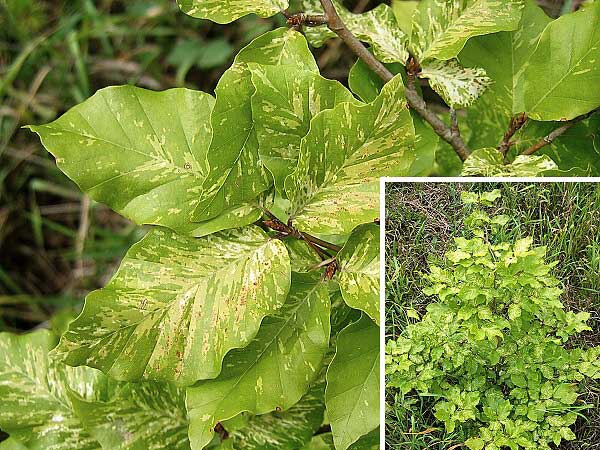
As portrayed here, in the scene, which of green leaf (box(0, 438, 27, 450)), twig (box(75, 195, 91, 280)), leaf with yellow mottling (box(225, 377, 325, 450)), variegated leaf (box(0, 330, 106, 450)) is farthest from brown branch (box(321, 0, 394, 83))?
twig (box(75, 195, 91, 280))

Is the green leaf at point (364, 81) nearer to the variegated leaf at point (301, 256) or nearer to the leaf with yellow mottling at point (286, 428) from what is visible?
the variegated leaf at point (301, 256)

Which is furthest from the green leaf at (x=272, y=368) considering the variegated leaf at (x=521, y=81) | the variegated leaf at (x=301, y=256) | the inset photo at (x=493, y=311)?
the variegated leaf at (x=521, y=81)

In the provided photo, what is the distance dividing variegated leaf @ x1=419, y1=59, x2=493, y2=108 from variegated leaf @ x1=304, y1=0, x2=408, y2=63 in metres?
0.04

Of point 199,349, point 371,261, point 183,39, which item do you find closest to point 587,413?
point 371,261

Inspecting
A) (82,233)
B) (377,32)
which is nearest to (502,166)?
(377,32)

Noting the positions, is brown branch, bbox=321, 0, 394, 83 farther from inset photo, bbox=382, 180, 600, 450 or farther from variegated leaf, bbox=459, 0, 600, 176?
inset photo, bbox=382, 180, 600, 450

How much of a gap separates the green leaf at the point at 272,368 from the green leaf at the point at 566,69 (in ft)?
1.07

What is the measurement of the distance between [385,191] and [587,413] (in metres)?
0.25

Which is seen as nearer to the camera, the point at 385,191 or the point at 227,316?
the point at 385,191

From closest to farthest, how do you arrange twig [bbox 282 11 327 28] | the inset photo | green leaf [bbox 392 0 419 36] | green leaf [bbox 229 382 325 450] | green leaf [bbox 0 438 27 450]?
1. the inset photo
2. twig [bbox 282 11 327 28]
3. green leaf [bbox 229 382 325 450]
4. green leaf [bbox 0 438 27 450]
5. green leaf [bbox 392 0 419 36]

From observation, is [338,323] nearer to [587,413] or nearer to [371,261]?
[371,261]

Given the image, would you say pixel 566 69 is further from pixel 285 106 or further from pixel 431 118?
pixel 285 106

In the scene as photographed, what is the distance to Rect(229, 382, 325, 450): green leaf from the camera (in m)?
0.98

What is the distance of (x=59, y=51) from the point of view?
211cm
